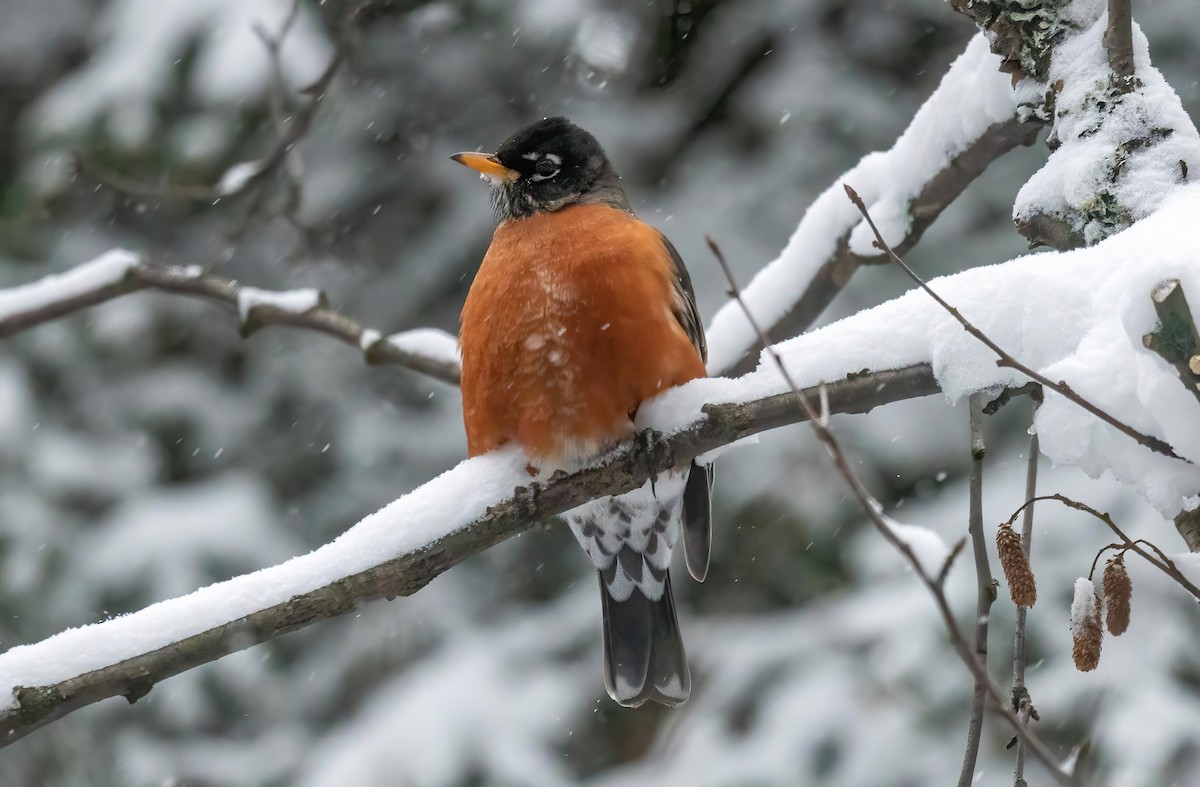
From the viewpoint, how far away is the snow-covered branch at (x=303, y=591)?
2.05 metres

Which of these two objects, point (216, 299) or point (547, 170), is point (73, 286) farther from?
point (547, 170)

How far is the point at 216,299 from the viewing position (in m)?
3.73

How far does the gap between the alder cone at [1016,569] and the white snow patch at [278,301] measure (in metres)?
2.52

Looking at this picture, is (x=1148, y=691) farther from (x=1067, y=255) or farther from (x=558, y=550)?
(x=558, y=550)

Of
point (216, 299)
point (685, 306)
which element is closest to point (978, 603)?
point (685, 306)

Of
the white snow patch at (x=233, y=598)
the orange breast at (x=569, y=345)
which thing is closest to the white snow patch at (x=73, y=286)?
the orange breast at (x=569, y=345)

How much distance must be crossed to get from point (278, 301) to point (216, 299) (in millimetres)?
244

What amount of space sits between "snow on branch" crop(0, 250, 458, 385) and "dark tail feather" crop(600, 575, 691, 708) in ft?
3.09

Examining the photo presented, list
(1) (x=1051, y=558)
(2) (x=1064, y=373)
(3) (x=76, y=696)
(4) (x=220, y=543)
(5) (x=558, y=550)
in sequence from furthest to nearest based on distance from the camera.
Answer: (5) (x=558, y=550) < (4) (x=220, y=543) < (1) (x=1051, y=558) < (3) (x=76, y=696) < (2) (x=1064, y=373)

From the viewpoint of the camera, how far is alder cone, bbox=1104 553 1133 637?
1754 mm

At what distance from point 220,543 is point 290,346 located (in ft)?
3.40

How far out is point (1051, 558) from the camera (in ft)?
13.6

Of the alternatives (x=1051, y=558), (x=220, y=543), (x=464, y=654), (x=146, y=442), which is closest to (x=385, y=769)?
(x=464, y=654)

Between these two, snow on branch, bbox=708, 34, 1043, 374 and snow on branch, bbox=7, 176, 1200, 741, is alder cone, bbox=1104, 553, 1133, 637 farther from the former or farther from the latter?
snow on branch, bbox=708, 34, 1043, 374
